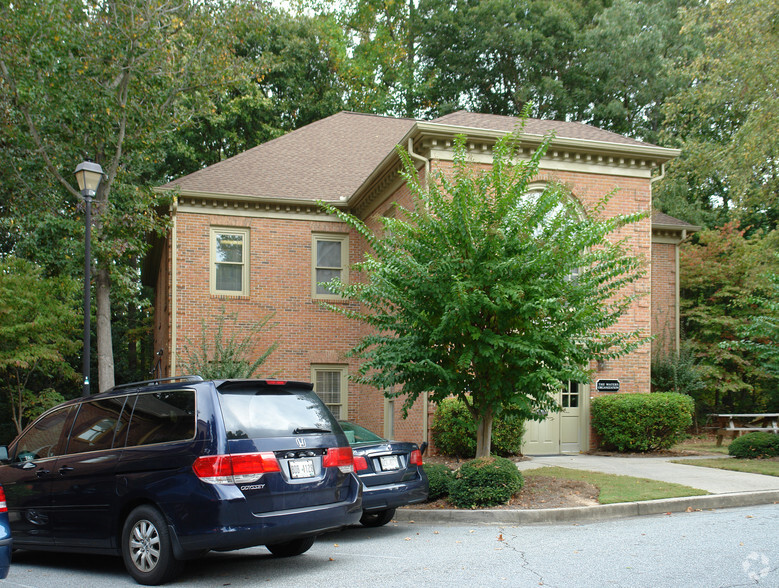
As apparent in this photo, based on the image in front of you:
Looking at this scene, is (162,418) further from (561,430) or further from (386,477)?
(561,430)

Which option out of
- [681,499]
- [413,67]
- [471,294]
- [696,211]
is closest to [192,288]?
[471,294]

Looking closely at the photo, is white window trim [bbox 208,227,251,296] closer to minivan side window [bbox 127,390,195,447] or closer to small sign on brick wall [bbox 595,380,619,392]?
small sign on brick wall [bbox 595,380,619,392]

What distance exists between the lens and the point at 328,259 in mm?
20766

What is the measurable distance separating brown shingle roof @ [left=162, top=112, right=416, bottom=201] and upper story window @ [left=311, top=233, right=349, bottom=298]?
1150mm

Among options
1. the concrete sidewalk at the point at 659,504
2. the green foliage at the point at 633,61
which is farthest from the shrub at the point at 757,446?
the green foliage at the point at 633,61

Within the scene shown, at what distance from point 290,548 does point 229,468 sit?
181 cm

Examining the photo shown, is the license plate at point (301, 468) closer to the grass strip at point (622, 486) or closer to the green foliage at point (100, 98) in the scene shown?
the grass strip at point (622, 486)

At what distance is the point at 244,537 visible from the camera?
5949 millimetres

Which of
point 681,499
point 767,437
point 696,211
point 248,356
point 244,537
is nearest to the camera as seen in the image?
point 244,537

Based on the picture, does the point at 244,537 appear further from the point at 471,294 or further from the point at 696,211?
the point at 696,211

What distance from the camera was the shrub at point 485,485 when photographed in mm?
9672

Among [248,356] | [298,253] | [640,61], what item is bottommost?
[248,356]

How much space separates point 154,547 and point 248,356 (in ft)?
43.2

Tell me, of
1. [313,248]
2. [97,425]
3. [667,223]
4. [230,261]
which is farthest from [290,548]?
[667,223]
